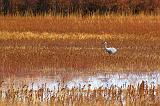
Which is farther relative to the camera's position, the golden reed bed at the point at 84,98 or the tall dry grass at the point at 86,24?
the tall dry grass at the point at 86,24

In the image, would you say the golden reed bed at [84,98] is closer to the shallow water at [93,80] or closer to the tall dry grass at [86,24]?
the shallow water at [93,80]

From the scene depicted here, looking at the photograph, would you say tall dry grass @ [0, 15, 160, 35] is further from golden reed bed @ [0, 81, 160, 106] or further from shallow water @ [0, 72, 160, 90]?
golden reed bed @ [0, 81, 160, 106]

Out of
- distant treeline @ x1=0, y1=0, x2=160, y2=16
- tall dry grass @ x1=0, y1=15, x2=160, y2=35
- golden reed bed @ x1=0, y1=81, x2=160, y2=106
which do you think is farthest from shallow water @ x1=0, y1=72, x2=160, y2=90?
distant treeline @ x1=0, y1=0, x2=160, y2=16

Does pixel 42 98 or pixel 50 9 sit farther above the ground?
pixel 42 98

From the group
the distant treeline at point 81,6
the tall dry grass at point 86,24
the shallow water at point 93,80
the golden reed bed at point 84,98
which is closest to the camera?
the golden reed bed at point 84,98

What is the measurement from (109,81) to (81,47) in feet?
26.3

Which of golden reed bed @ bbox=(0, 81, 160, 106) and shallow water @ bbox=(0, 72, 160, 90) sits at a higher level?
golden reed bed @ bbox=(0, 81, 160, 106)

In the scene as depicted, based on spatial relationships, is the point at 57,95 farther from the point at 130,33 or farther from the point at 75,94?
the point at 130,33

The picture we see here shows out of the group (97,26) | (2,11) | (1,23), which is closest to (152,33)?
(97,26)

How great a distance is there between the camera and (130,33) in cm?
2861

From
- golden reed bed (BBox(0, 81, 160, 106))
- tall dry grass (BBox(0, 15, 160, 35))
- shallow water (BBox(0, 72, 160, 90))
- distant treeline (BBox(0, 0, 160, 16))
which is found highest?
golden reed bed (BBox(0, 81, 160, 106))

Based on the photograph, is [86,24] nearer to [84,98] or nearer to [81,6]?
[81,6]

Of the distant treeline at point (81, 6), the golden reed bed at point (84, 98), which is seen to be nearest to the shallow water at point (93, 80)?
the golden reed bed at point (84, 98)

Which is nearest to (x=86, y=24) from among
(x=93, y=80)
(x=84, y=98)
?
(x=93, y=80)
